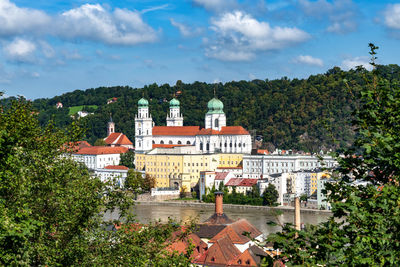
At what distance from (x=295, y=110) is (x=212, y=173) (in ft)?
83.7

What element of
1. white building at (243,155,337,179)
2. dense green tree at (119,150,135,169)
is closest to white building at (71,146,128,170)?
dense green tree at (119,150,135,169)

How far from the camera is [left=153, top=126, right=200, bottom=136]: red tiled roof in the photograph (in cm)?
5856

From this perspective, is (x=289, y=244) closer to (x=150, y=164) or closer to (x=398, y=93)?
(x=398, y=93)

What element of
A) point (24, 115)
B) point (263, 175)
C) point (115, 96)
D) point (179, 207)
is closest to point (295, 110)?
point (263, 175)

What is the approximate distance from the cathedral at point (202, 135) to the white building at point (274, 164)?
260cm

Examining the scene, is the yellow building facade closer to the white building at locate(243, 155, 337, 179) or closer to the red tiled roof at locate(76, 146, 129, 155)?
the white building at locate(243, 155, 337, 179)

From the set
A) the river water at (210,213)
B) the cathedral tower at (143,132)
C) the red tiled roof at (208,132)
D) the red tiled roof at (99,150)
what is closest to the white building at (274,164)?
the red tiled roof at (208,132)

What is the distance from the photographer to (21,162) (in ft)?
21.3

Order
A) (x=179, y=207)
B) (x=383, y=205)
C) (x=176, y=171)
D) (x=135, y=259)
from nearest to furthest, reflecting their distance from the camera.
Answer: (x=383, y=205)
(x=135, y=259)
(x=179, y=207)
(x=176, y=171)

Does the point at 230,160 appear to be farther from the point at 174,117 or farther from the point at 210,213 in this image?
the point at 210,213

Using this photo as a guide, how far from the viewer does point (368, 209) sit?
404cm

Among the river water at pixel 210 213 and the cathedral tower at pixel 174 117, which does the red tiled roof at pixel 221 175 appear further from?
the cathedral tower at pixel 174 117

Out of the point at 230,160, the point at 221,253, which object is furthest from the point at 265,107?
the point at 221,253

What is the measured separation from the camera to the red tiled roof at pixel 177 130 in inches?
2306
